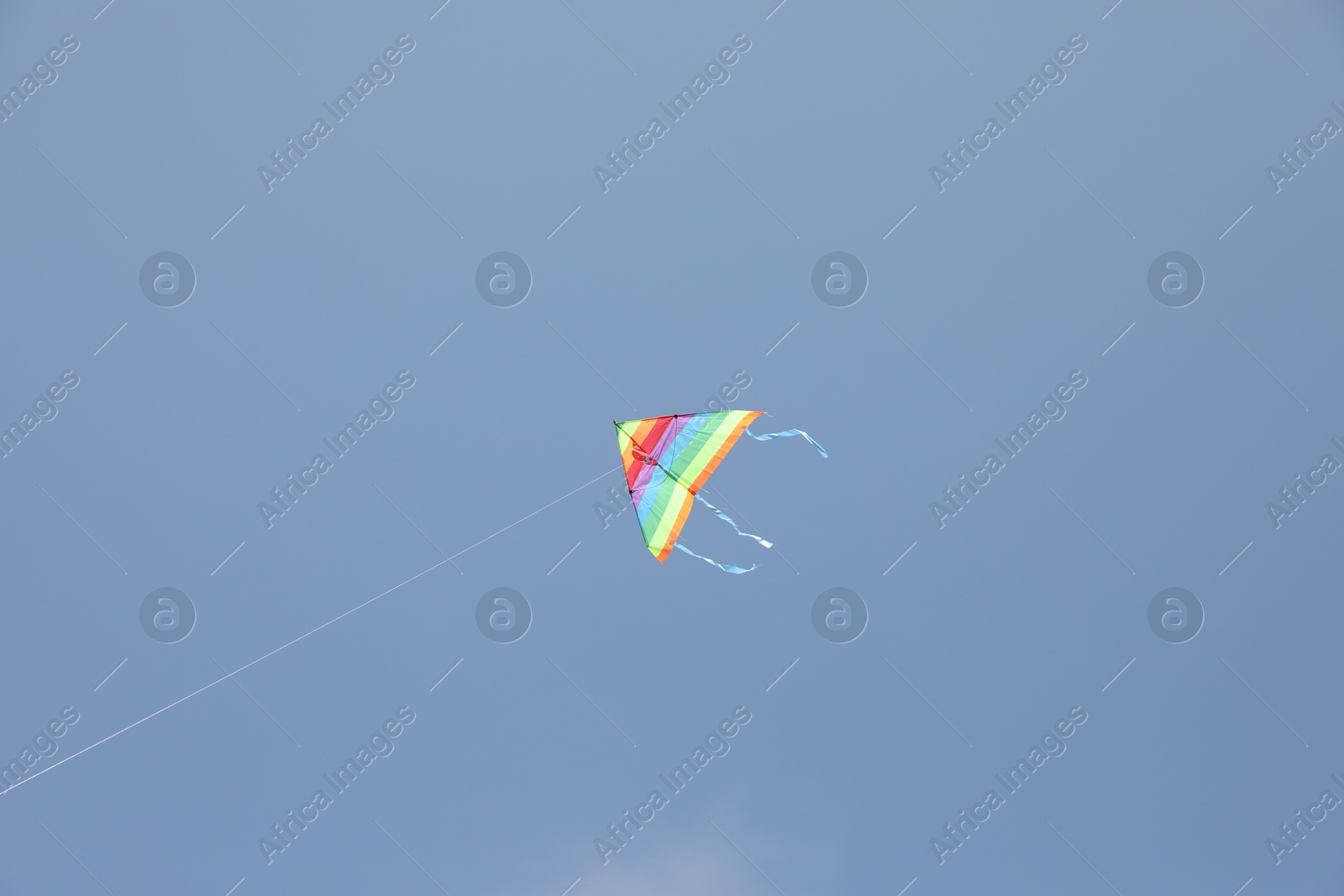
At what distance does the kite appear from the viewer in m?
23.4

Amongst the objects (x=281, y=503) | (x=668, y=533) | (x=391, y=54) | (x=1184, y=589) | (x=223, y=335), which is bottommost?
(x=1184, y=589)

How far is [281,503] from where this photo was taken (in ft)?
92.6

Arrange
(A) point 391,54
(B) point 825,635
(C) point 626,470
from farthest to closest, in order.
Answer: (B) point 825,635 → (A) point 391,54 → (C) point 626,470

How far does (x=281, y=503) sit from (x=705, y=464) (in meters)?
11.9

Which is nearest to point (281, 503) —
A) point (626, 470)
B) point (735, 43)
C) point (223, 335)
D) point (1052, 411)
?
point (223, 335)

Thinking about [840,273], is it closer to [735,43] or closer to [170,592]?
[735,43]

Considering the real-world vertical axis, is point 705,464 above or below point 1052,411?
above

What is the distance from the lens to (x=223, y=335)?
1088 inches

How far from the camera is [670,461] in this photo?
2380cm

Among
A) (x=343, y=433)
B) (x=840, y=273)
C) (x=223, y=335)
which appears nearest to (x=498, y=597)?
(x=343, y=433)

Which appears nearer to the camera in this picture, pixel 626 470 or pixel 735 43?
pixel 626 470

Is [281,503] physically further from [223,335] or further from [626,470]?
[626,470]

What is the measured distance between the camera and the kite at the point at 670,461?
2342 cm

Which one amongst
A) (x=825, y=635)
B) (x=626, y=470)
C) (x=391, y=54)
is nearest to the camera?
(x=626, y=470)
